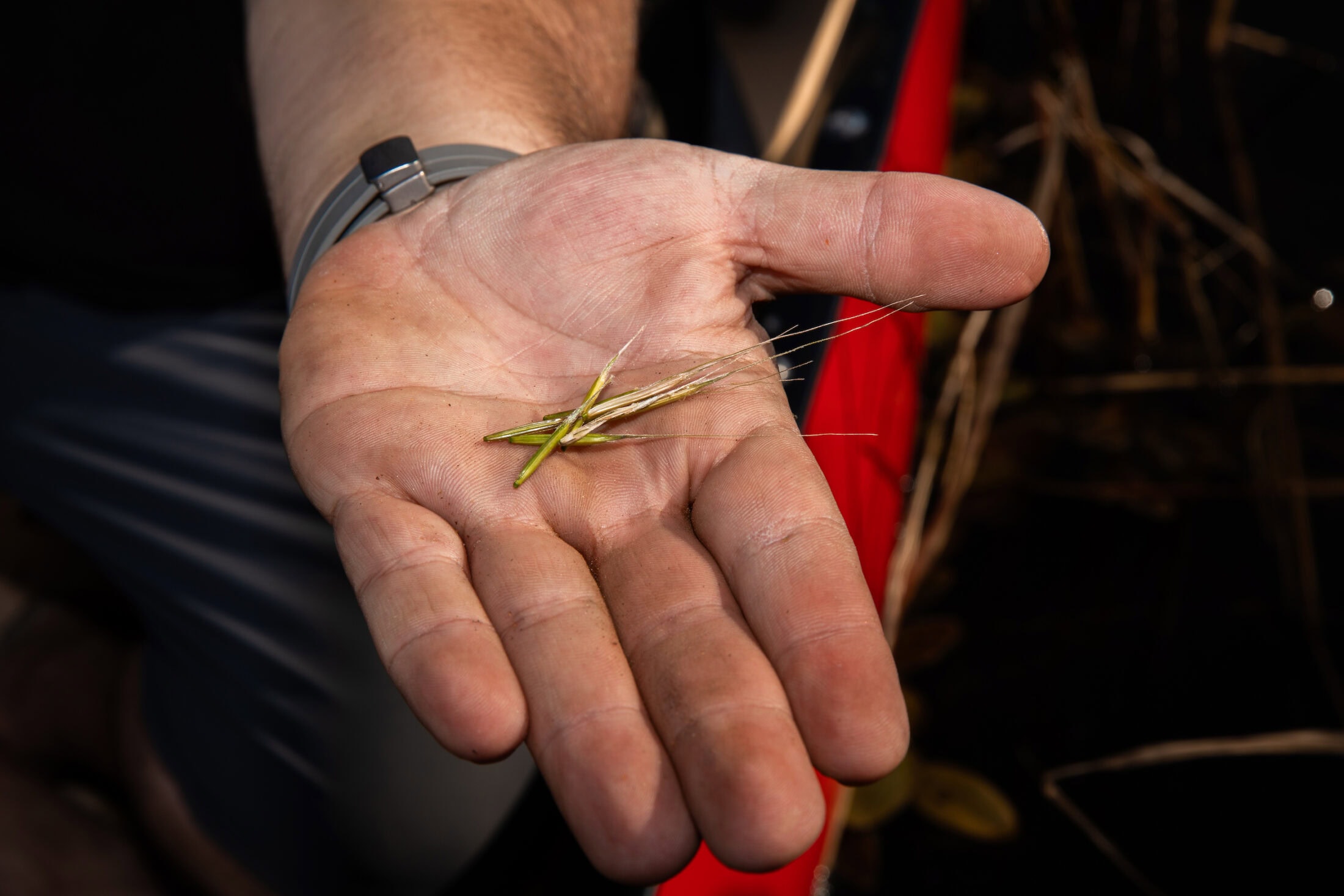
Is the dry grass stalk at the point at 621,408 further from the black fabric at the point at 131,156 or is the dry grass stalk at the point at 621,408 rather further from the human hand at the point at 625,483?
the black fabric at the point at 131,156

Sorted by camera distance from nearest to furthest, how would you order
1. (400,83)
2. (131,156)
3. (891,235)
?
1. (891,235)
2. (400,83)
3. (131,156)

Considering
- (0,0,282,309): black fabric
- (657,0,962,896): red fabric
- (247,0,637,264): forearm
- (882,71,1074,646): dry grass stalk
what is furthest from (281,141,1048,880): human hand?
(882,71,1074,646): dry grass stalk

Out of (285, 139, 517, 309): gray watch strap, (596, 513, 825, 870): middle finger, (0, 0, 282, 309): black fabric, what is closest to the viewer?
(596, 513, 825, 870): middle finger

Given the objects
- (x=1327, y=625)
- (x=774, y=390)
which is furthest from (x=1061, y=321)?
(x=774, y=390)

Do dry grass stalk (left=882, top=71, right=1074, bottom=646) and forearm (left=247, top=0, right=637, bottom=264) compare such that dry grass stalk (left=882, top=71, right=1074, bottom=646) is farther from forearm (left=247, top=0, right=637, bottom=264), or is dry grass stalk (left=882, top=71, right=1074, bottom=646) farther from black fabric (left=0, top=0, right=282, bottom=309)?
black fabric (left=0, top=0, right=282, bottom=309)

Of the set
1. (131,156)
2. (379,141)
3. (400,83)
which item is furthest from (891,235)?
(131,156)

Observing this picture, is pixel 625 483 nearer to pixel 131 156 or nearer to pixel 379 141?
pixel 379 141

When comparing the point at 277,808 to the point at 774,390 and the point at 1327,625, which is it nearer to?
the point at 774,390
